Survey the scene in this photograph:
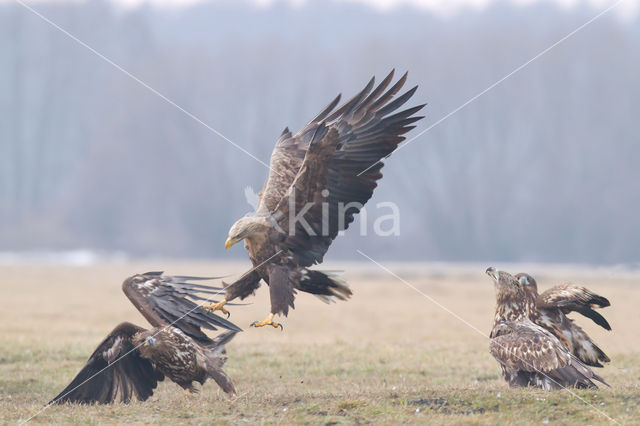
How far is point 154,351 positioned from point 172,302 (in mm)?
747

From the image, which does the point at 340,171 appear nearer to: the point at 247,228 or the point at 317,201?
the point at 317,201

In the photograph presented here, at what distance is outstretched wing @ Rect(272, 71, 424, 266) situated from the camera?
10.8 meters

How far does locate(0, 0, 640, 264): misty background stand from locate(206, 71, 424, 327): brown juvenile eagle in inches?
2434

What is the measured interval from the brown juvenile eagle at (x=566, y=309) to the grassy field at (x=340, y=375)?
71 cm

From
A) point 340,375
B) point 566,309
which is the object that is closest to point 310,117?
point 340,375

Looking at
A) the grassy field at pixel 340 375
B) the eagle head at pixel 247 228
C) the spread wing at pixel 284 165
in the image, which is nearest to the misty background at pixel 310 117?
the grassy field at pixel 340 375

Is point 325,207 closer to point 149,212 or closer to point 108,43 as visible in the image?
point 149,212

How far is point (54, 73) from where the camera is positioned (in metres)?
106

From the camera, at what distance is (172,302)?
34.7ft

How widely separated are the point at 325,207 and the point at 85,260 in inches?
2645

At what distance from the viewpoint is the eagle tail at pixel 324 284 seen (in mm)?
11539

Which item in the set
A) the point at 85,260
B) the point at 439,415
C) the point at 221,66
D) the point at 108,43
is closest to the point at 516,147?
the point at 221,66

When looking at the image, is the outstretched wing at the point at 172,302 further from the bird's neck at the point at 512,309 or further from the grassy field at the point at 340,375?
the bird's neck at the point at 512,309

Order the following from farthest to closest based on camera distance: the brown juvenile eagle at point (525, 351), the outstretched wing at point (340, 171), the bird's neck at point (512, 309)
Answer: the outstretched wing at point (340, 171) < the bird's neck at point (512, 309) < the brown juvenile eagle at point (525, 351)
